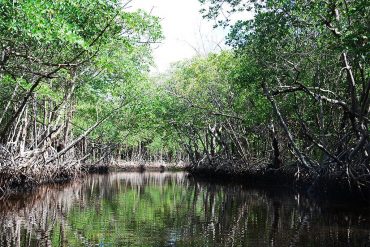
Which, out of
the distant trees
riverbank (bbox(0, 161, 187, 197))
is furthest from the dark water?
the distant trees

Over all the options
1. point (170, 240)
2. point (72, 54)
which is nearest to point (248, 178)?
point (72, 54)

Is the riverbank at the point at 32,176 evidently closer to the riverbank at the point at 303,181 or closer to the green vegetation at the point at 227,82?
the green vegetation at the point at 227,82

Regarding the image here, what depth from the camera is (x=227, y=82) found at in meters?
22.0

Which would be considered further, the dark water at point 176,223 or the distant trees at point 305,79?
the distant trees at point 305,79

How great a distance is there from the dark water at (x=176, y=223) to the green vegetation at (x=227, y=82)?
2.00m

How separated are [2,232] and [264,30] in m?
7.56

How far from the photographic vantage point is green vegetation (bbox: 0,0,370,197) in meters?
9.41

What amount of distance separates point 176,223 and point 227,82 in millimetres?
13020

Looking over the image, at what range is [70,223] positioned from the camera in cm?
938

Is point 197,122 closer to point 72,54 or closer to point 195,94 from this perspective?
point 195,94

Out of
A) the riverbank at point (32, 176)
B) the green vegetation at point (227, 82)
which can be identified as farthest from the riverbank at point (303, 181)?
the riverbank at point (32, 176)

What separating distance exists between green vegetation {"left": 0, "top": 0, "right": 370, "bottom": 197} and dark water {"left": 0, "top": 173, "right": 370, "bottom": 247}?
2005 mm

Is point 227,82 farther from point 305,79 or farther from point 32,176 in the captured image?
point 32,176

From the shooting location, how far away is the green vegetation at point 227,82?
9414mm
